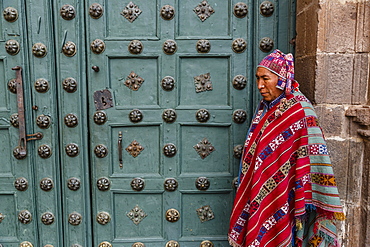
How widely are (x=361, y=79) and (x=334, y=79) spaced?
5.2 inches

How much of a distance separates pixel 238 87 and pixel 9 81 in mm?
1383

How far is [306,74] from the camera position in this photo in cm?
162

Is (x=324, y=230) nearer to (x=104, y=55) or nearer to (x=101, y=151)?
(x=101, y=151)

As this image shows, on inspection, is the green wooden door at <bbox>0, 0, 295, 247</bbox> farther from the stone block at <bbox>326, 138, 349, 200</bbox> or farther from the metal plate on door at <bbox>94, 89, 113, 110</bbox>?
the stone block at <bbox>326, 138, 349, 200</bbox>

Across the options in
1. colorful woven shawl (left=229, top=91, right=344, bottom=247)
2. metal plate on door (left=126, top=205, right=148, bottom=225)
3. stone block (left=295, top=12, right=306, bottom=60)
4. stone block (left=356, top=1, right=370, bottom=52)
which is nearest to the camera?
colorful woven shawl (left=229, top=91, right=344, bottom=247)

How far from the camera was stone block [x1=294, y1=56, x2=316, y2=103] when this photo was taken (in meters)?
1.56

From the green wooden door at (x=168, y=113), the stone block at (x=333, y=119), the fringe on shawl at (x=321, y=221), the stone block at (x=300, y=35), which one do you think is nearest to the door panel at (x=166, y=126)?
the green wooden door at (x=168, y=113)

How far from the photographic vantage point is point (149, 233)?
1938 millimetres

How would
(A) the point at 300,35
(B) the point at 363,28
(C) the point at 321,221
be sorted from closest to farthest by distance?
(C) the point at 321,221 < (B) the point at 363,28 < (A) the point at 300,35

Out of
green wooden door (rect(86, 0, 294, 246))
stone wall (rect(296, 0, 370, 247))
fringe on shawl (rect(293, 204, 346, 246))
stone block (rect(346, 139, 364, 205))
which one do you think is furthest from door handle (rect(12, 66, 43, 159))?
stone block (rect(346, 139, 364, 205))

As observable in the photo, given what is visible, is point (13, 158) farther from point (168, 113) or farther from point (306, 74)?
point (306, 74)

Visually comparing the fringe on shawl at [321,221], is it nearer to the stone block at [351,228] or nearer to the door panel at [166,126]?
the stone block at [351,228]

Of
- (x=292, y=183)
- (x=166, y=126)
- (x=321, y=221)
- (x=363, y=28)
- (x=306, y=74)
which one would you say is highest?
(x=363, y=28)

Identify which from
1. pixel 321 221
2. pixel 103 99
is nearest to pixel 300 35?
pixel 321 221
